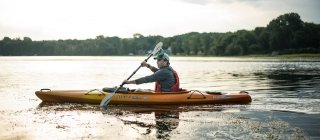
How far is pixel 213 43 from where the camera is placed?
15250 centimetres

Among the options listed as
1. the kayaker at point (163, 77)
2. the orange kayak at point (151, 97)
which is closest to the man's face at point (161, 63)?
the kayaker at point (163, 77)

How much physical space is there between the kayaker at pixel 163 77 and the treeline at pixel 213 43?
343ft

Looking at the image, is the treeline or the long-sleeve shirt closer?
the long-sleeve shirt

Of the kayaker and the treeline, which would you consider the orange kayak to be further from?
the treeline

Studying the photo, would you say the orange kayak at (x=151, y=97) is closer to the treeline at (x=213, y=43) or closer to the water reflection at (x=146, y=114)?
the water reflection at (x=146, y=114)

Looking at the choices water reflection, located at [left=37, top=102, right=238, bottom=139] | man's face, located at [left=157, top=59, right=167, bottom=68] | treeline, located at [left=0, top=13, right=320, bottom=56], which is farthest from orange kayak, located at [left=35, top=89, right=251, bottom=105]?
treeline, located at [left=0, top=13, right=320, bottom=56]

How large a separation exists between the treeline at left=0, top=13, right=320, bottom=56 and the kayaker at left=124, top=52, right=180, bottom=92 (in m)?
105

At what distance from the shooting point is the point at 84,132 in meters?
9.82

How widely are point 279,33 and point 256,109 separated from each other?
113 m

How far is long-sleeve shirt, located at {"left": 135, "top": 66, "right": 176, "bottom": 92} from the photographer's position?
14.0 meters

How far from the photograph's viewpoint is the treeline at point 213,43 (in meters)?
121

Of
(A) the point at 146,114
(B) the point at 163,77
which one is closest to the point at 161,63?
(B) the point at 163,77

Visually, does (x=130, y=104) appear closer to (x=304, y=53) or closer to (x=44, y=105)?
(x=44, y=105)

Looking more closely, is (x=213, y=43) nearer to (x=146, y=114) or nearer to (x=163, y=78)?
(x=163, y=78)
